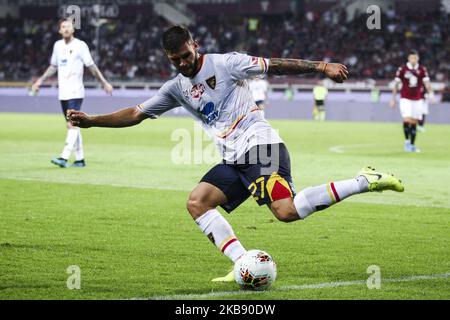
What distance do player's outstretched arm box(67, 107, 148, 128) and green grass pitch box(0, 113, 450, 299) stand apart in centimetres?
110

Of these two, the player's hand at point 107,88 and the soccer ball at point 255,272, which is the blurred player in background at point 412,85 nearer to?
the player's hand at point 107,88

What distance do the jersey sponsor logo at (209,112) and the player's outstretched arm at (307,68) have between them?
1.61ft

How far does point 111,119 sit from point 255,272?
1.81m

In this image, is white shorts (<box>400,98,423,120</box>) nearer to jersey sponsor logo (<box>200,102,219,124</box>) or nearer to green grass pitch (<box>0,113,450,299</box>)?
green grass pitch (<box>0,113,450,299</box>)

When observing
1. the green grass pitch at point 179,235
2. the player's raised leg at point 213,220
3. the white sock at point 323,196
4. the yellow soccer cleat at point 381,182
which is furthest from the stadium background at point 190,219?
the yellow soccer cleat at point 381,182

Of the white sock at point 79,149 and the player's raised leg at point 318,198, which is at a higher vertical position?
the player's raised leg at point 318,198

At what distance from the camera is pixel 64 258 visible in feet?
25.6

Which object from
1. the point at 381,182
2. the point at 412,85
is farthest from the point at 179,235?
the point at 412,85

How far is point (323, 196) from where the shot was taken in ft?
22.1

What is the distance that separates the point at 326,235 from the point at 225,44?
46.3m

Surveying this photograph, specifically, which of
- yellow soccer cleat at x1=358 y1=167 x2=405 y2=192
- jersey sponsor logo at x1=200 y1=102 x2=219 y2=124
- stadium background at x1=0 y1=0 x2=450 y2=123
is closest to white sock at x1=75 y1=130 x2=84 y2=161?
jersey sponsor logo at x1=200 y1=102 x2=219 y2=124

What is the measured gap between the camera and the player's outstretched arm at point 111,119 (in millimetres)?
7409

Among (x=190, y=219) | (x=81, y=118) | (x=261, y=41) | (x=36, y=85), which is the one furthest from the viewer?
(x=261, y=41)

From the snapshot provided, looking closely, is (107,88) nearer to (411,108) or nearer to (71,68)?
(71,68)
